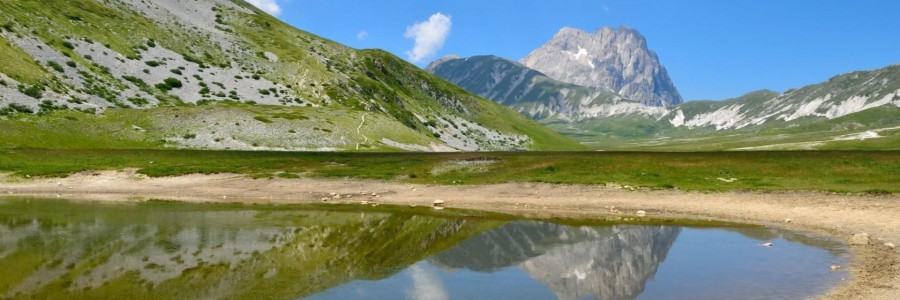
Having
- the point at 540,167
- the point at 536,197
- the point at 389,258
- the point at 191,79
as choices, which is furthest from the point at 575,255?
the point at 191,79

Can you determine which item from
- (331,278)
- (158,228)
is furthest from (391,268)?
(158,228)

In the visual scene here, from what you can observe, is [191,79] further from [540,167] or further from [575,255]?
[575,255]

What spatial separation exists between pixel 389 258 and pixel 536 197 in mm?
23146

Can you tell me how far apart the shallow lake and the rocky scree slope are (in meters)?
54.9

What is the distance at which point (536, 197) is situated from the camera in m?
42.2

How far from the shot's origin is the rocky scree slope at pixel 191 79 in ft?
269

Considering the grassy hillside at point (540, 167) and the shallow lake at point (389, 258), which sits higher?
the grassy hillside at point (540, 167)

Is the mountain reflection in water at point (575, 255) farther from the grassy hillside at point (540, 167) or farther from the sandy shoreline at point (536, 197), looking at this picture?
the grassy hillside at point (540, 167)

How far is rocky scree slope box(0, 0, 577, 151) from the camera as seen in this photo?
81.9 metres

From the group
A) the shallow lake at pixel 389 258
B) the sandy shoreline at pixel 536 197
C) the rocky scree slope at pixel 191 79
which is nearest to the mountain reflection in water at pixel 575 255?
the shallow lake at pixel 389 258

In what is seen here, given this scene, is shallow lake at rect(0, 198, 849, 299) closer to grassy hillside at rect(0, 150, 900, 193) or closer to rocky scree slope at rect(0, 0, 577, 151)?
grassy hillside at rect(0, 150, 900, 193)

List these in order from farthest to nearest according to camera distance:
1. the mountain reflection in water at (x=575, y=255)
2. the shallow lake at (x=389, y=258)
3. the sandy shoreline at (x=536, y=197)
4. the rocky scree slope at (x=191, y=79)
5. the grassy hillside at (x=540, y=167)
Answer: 1. the rocky scree slope at (x=191, y=79)
2. the grassy hillside at (x=540, y=167)
3. the sandy shoreline at (x=536, y=197)
4. the mountain reflection in water at (x=575, y=255)
5. the shallow lake at (x=389, y=258)

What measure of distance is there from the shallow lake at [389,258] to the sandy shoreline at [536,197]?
4.01m

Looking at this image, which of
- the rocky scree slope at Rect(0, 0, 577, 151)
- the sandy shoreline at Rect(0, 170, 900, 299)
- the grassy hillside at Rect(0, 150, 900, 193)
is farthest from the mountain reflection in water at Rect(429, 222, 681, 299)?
the rocky scree slope at Rect(0, 0, 577, 151)
